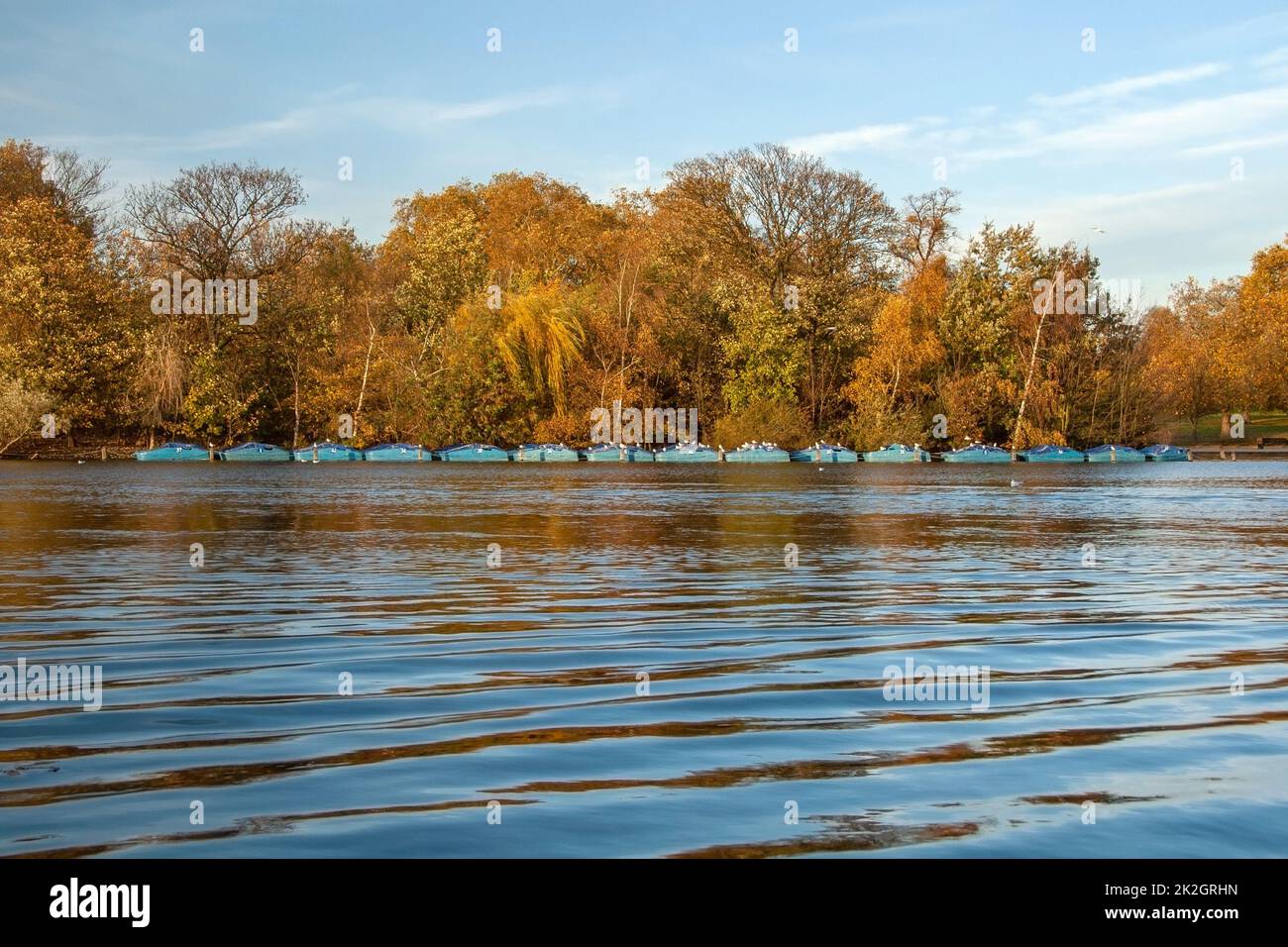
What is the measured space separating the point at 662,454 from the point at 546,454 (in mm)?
6276

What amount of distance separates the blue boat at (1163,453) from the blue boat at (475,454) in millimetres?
35669

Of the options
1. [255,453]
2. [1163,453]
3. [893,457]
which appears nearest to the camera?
[893,457]

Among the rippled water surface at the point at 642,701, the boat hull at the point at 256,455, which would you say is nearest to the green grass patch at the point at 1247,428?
the boat hull at the point at 256,455

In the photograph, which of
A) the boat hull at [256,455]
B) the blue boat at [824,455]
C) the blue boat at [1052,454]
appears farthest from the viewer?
the blue boat at [1052,454]

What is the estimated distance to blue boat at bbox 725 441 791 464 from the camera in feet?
237

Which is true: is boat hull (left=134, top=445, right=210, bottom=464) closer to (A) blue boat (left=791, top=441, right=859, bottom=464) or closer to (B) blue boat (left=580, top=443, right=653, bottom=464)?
(B) blue boat (left=580, top=443, right=653, bottom=464)

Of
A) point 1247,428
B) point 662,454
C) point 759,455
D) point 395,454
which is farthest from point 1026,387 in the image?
point 1247,428

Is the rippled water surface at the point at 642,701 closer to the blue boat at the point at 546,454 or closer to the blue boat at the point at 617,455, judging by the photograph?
the blue boat at the point at 617,455

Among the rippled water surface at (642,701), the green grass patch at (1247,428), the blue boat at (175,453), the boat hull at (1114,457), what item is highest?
the green grass patch at (1247,428)

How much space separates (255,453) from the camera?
243ft

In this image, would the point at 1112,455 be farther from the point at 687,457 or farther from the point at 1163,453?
the point at 687,457

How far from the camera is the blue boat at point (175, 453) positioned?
235 ft
